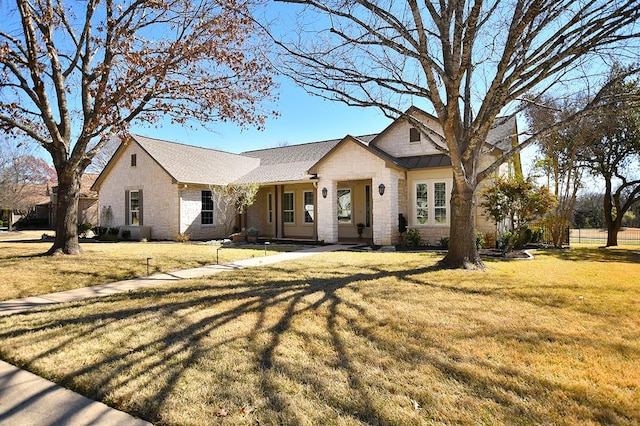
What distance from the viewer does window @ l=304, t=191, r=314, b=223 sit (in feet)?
63.3

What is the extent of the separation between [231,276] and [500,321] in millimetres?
5726

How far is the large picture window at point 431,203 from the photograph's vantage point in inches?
599

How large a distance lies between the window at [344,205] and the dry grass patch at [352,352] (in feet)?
37.6

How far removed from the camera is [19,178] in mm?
38062

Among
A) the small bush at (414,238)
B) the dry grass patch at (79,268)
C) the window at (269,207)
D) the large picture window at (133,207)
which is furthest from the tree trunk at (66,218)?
the small bush at (414,238)

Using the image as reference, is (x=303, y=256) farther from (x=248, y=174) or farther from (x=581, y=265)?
(x=248, y=174)

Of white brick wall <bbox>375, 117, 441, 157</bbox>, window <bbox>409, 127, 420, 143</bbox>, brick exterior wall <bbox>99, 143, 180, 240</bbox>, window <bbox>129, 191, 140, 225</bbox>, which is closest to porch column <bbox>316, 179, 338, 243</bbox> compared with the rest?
white brick wall <bbox>375, 117, 441, 157</bbox>

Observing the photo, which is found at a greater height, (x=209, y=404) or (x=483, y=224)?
(x=483, y=224)

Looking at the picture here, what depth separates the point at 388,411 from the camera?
2.82m

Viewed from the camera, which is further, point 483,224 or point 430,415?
point 483,224

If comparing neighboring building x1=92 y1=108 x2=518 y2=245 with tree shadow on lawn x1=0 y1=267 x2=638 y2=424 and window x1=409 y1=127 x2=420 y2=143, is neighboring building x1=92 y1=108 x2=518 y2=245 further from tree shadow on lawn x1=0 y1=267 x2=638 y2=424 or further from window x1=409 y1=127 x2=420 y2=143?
tree shadow on lawn x1=0 y1=267 x2=638 y2=424

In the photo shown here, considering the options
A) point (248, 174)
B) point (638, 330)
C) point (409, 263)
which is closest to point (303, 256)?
point (409, 263)

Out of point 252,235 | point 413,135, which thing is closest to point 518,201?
point 413,135

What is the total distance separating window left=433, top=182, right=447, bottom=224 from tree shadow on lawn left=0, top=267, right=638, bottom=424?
9.75 metres
